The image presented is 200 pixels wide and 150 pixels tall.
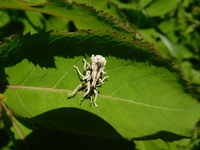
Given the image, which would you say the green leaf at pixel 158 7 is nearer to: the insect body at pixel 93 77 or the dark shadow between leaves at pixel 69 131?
the insect body at pixel 93 77

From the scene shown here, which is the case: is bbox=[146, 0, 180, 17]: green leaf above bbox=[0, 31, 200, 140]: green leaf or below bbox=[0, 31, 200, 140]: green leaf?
above

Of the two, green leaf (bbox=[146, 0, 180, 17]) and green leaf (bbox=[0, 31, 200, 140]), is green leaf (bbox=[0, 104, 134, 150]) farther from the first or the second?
green leaf (bbox=[146, 0, 180, 17])

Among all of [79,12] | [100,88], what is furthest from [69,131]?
[79,12]

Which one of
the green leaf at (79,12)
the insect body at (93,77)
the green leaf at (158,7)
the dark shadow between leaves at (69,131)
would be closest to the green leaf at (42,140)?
the dark shadow between leaves at (69,131)

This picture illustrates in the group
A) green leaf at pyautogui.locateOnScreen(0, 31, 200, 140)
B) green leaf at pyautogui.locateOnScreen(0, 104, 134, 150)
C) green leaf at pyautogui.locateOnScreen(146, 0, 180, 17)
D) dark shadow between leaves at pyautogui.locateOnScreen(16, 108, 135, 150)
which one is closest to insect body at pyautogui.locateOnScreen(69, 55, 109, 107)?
green leaf at pyautogui.locateOnScreen(0, 31, 200, 140)

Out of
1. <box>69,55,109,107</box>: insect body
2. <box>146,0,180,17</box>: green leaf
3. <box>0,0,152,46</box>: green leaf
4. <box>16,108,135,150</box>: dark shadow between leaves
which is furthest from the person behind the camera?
<box>146,0,180,17</box>: green leaf

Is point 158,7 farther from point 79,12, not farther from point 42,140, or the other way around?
point 42,140

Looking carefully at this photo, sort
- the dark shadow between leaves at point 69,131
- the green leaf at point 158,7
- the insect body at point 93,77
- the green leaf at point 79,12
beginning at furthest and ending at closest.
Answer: the green leaf at point 158,7
the insect body at point 93,77
the dark shadow between leaves at point 69,131
the green leaf at point 79,12

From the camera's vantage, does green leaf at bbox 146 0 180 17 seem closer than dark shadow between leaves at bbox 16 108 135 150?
No
